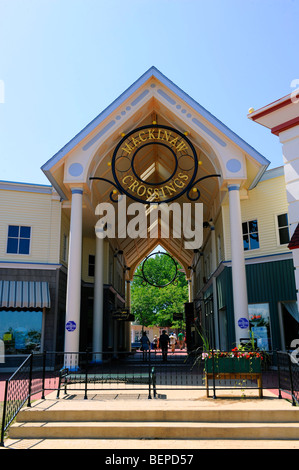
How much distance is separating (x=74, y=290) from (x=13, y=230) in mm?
5952

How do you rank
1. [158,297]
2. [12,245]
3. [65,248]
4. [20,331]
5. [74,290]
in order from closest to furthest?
[74,290]
[20,331]
[12,245]
[65,248]
[158,297]

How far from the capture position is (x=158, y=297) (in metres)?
56.7

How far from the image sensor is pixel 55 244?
19.1 metres

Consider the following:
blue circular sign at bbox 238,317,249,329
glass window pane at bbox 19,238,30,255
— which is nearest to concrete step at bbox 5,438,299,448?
blue circular sign at bbox 238,317,249,329

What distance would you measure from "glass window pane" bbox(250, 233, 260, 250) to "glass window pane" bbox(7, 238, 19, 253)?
11.1m

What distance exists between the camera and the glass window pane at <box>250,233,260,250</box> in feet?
59.3

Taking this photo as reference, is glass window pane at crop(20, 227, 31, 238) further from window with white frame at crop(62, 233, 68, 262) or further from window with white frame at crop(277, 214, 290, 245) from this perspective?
window with white frame at crop(277, 214, 290, 245)

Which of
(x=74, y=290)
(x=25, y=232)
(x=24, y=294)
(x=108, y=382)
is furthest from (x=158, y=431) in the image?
(x=25, y=232)

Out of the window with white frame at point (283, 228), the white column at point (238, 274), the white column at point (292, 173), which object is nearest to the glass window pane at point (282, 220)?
the window with white frame at point (283, 228)

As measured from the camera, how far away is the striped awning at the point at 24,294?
689 inches

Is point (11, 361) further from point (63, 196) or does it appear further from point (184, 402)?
point (184, 402)

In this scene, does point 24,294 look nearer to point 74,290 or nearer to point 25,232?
point 25,232
